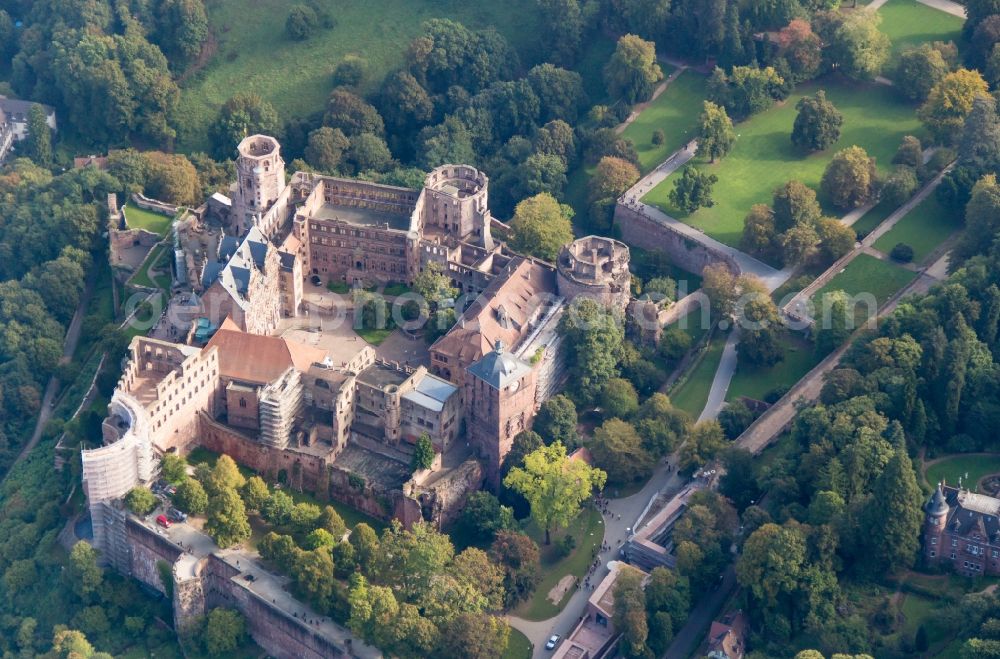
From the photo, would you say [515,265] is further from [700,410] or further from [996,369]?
[996,369]

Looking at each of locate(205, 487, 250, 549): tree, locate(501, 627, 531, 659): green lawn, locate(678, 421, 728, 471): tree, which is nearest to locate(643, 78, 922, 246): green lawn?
locate(678, 421, 728, 471): tree

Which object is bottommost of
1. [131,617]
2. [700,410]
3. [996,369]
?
[131,617]

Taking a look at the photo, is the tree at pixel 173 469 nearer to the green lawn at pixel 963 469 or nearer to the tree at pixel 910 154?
the green lawn at pixel 963 469

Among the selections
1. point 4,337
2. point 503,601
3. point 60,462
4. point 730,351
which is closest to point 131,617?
point 60,462

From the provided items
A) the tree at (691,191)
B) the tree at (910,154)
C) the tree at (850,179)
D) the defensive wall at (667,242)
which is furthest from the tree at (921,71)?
the defensive wall at (667,242)

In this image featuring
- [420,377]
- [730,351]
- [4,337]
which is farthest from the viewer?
[4,337]

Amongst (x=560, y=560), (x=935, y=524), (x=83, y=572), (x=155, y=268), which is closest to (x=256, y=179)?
(x=155, y=268)

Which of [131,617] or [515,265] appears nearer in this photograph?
[131,617]

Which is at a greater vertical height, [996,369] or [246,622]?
[996,369]
